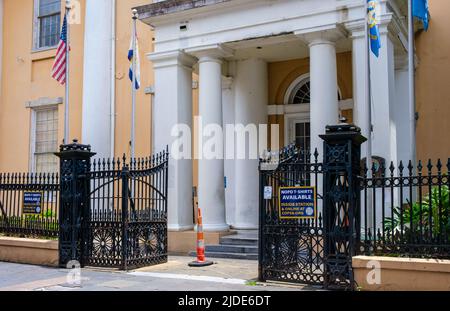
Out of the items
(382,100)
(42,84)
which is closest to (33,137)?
(42,84)

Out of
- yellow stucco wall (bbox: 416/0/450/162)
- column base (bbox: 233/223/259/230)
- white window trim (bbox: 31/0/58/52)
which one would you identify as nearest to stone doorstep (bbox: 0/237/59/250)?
column base (bbox: 233/223/259/230)

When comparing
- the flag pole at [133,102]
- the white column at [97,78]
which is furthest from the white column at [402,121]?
the white column at [97,78]

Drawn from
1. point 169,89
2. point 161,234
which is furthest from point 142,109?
point 161,234

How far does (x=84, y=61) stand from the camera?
19641mm

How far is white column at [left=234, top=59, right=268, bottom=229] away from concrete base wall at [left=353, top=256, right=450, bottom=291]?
675cm

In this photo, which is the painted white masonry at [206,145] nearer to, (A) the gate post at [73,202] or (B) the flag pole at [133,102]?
(B) the flag pole at [133,102]

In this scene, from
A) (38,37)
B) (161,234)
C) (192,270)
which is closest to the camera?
(192,270)

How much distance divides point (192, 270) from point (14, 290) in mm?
A: 3476

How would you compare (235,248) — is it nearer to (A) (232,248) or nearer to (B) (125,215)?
(A) (232,248)

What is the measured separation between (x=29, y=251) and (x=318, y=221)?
267 inches

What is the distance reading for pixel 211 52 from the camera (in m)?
14.0

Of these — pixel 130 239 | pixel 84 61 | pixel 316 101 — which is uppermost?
pixel 84 61

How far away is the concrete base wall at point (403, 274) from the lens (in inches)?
314
